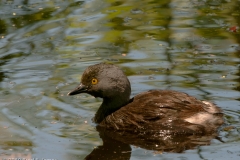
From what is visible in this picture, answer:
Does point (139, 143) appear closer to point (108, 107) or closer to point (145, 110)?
point (145, 110)

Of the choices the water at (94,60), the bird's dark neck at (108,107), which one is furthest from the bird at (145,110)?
the water at (94,60)

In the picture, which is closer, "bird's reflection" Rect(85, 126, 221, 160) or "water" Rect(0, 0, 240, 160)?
"bird's reflection" Rect(85, 126, 221, 160)

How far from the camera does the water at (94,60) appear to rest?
A: 8148 mm

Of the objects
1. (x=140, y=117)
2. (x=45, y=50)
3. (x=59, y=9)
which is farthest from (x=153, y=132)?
(x=59, y=9)

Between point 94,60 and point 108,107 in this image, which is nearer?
point 108,107

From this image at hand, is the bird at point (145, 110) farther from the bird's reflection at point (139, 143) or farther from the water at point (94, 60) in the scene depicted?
the water at point (94, 60)

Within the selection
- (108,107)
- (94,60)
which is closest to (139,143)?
(108,107)

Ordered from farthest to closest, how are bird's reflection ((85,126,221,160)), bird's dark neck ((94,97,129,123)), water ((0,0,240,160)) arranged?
bird's dark neck ((94,97,129,123)) → water ((0,0,240,160)) → bird's reflection ((85,126,221,160))

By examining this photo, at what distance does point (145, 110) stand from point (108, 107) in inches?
25.3

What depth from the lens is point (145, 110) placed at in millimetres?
8414

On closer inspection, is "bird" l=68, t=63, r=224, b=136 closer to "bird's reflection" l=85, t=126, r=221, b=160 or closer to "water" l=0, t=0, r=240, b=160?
"bird's reflection" l=85, t=126, r=221, b=160

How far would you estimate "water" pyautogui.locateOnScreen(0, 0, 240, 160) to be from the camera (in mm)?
8148

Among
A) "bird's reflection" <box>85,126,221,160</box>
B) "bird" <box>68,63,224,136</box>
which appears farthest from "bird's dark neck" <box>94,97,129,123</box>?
"bird's reflection" <box>85,126,221,160</box>

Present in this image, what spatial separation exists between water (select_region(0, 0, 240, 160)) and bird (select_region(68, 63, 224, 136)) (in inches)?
9.8
